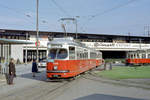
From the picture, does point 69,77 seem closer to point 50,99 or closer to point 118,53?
point 50,99

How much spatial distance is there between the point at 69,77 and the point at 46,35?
62.2 metres

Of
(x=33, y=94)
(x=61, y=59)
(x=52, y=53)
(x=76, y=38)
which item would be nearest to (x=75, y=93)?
(x=33, y=94)

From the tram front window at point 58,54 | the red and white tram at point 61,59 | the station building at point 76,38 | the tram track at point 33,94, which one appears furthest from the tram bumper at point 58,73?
the station building at point 76,38

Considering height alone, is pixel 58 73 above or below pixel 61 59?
below

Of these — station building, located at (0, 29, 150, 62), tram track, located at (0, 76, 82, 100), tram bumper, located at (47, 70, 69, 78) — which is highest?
station building, located at (0, 29, 150, 62)

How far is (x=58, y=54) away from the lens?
687 inches

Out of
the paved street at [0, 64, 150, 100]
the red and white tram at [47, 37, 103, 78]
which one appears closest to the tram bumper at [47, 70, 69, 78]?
the red and white tram at [47, 37, 103, 78]

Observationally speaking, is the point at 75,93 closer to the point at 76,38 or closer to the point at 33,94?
the point at 33,94

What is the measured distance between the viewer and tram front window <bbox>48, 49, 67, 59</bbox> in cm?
1728

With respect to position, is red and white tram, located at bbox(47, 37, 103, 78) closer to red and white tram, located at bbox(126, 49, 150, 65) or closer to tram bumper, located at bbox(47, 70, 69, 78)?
tram bumper, located at bbox(47, 70, 69, 78)

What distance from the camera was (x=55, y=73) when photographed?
670 inches

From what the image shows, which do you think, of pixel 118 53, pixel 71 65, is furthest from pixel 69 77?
pixel 118 53

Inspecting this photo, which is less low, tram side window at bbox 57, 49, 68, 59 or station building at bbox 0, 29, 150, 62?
station building at bbox 0, 29, 150, 62

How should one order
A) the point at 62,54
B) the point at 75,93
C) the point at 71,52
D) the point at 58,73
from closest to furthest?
the point at 75,93 < the point at 58,73 < the point at 62,54 < the point at 71,52
